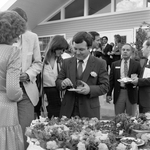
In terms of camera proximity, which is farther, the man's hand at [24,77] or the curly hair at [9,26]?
the man's hand at [24,77]

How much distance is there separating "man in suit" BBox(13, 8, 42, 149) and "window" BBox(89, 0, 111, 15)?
30.4 ft

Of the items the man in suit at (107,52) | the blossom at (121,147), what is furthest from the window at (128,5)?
the blossom at (121,147)

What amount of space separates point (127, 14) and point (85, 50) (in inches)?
340

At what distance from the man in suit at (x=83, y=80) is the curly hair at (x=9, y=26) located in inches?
24.1

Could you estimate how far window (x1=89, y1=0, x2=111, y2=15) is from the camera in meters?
11.2

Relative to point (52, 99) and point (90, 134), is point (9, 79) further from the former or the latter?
point (52, 99)

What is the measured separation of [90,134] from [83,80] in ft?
2.85

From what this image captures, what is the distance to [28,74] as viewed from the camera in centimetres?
243

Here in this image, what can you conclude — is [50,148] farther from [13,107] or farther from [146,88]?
[146,88]

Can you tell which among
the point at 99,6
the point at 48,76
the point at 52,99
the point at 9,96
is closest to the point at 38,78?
the point at 48,76

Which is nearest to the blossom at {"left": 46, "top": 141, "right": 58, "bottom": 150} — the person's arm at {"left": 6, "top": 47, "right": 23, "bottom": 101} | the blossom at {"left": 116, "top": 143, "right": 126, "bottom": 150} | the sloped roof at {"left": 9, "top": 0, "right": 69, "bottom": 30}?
the blossom at {"left": 116, "top": 143, "right": 126, "bottom": 150}

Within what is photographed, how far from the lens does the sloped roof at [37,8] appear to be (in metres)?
11.5

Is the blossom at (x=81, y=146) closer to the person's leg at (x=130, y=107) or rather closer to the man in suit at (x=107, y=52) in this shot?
the person's leg at (x=130, y=107)

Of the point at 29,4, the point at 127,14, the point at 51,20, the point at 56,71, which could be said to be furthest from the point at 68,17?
the point at 56,71
